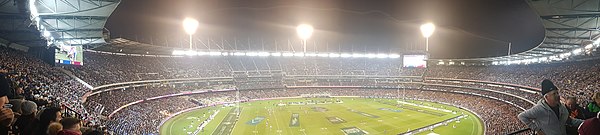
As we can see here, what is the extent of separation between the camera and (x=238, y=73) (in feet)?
253

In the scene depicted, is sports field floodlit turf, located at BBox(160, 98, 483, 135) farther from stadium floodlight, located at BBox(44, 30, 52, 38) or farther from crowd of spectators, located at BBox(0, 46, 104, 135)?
stadium floodlight, located at BBox(44, 30, 52, 38)

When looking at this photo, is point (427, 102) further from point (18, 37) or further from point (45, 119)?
point (45, 119)

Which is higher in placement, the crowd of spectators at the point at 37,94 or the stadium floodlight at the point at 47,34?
the stadium floodlight at the point at 47,34

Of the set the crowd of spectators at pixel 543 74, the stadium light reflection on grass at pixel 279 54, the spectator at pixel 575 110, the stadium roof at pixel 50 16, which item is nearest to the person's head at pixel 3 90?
the spectator at pixel 575 110

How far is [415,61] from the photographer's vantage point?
76.5m

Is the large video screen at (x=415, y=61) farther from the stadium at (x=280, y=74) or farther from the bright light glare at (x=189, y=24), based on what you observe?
the bright light glare at (x=189, y=24)

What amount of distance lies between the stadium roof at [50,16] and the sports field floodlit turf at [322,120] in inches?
616

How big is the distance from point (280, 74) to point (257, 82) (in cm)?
806

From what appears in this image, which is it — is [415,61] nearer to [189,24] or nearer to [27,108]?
[189,24]

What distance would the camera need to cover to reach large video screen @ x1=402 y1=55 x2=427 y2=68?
7619 centimetres

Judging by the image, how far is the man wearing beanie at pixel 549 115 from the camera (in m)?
4.20

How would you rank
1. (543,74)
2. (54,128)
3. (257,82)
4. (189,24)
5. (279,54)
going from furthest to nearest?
(279,54) → (257,82) → (189,24) → (543,74) → (54,128)

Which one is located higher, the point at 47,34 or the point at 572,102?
the point at 47,34

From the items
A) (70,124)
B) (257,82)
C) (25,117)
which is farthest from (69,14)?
(257,82)
